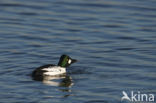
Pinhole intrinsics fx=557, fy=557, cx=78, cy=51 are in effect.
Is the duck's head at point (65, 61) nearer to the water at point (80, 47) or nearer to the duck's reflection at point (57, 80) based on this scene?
the water at point (80, 47)

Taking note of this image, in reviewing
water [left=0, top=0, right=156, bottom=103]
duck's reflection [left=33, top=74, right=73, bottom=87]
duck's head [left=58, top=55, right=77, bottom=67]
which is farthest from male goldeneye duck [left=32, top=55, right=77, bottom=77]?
water [left=0, top=0, right=156, bottom=103]

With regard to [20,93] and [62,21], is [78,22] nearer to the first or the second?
[62,21]

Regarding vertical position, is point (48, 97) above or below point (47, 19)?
below

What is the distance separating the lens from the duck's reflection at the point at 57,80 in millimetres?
16875

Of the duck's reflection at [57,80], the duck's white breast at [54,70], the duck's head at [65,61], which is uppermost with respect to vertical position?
the duck's head at [65,61]

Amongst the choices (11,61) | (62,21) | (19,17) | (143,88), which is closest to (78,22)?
(62,21)

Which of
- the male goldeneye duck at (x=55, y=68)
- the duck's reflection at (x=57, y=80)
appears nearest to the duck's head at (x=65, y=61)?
the male goldeneye duck at (x=55, y=68)

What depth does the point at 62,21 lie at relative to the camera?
967 inches

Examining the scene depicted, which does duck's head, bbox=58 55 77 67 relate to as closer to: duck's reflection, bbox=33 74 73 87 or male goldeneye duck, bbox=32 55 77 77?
male goldeneye duck, bbox=32 55 77 77

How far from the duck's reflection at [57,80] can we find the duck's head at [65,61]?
0.66 metres

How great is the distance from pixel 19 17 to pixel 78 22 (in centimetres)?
284

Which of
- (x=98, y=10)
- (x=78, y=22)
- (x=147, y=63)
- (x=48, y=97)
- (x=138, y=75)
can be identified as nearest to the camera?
(x=48, y=97)

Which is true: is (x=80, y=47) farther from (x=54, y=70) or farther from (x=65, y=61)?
(x=54, y=70)

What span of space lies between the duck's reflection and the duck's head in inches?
26.0
